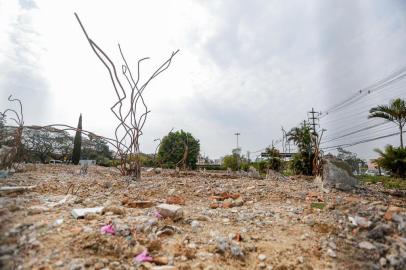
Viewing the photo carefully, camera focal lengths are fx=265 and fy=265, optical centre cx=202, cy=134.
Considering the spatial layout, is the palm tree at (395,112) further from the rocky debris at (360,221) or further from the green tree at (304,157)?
the rocky debris at (360,221)

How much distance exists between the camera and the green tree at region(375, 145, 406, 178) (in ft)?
45.4

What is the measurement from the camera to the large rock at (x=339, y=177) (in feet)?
15.0

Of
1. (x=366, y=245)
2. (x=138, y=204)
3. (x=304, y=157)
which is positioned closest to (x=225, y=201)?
(x=138, y=204)

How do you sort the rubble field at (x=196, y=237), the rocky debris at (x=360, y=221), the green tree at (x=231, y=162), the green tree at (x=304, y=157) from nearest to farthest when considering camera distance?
the rubble field at (x=196, y=237) < the rocky debris at (x=360, y=221) < the green tree at (x=304, y=157) < the green tree at (x=231, y=162)

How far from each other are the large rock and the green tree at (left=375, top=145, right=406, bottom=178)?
458 inches

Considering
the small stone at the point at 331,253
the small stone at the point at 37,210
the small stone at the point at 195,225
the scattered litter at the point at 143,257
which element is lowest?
the small stone at the point at 331,253

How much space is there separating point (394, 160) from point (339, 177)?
12162mm

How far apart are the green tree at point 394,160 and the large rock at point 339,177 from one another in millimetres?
11630

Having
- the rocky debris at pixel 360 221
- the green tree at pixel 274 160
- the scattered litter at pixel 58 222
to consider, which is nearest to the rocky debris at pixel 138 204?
the scattered litter at pixel 58 222

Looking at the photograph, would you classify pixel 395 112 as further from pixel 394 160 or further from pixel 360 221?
pixel 360 221

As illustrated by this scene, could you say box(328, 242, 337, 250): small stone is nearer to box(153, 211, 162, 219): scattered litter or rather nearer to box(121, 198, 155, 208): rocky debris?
box(153, 211, 162, 219): scattered litter

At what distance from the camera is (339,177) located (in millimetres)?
4652

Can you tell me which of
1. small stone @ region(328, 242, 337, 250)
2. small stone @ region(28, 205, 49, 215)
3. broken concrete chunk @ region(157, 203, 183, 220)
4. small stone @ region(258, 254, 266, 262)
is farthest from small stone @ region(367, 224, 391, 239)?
small stone @ region(28, 205, 49, 215)

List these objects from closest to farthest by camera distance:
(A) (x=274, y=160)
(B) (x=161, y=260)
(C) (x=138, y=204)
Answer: (B) (x=161, y=260) < (C) (x=138, y=204) < (A) (x=274, y=160)
